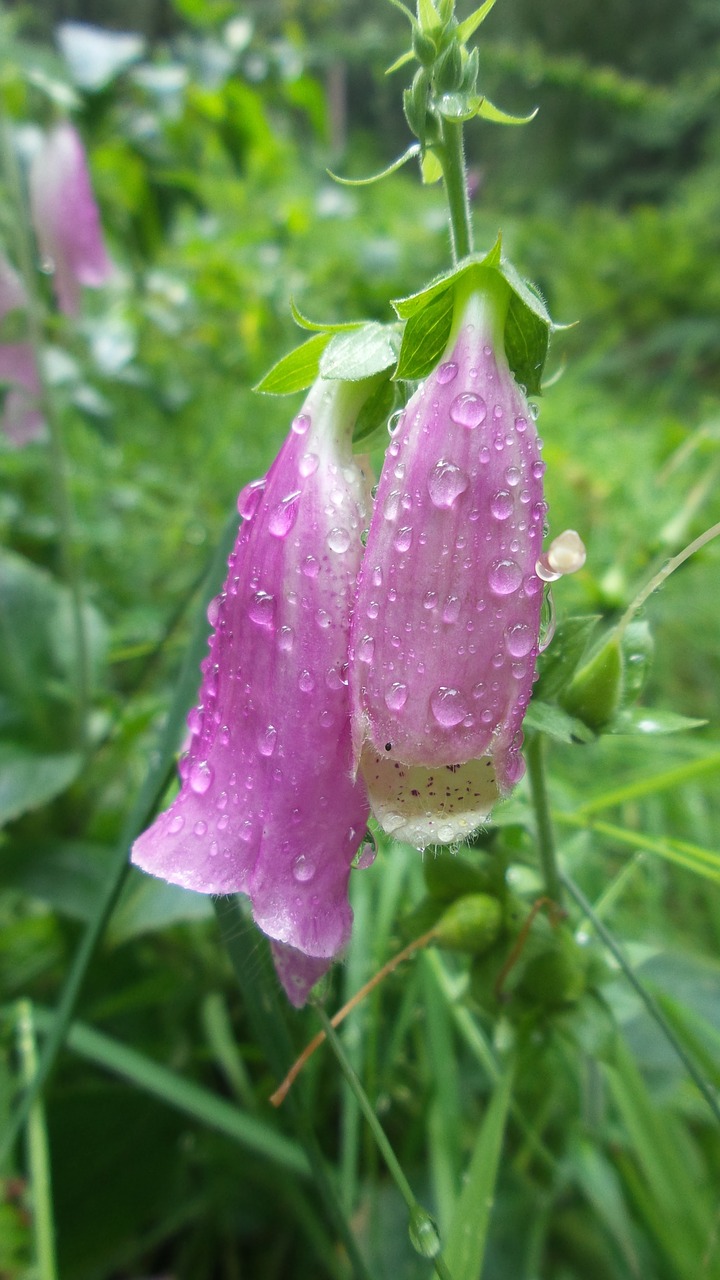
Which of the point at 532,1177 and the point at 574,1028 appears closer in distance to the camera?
the point at 574,1028

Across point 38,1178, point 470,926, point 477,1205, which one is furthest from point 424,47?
point 38,1178

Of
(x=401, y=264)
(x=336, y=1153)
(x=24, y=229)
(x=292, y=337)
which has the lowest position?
(x=336, y=1153)

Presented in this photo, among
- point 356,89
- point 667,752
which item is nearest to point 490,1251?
point 667,752

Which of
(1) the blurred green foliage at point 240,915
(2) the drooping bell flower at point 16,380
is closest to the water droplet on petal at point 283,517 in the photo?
(1) the blurred green foliage at point 240,915

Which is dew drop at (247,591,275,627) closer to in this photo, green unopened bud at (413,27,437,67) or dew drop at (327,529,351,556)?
dew drop at (327,529,351,556)

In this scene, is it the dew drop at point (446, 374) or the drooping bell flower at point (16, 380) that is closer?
the dew drop at point (446, 374)

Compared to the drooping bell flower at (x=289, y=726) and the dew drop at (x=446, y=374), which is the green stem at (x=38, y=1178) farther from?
the dew drop at (x=446, y=374)

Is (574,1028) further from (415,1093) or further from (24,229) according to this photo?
(24,229)

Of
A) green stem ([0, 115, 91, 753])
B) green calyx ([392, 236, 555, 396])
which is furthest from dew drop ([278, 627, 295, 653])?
green stem ([0, 115, 91, 753])
